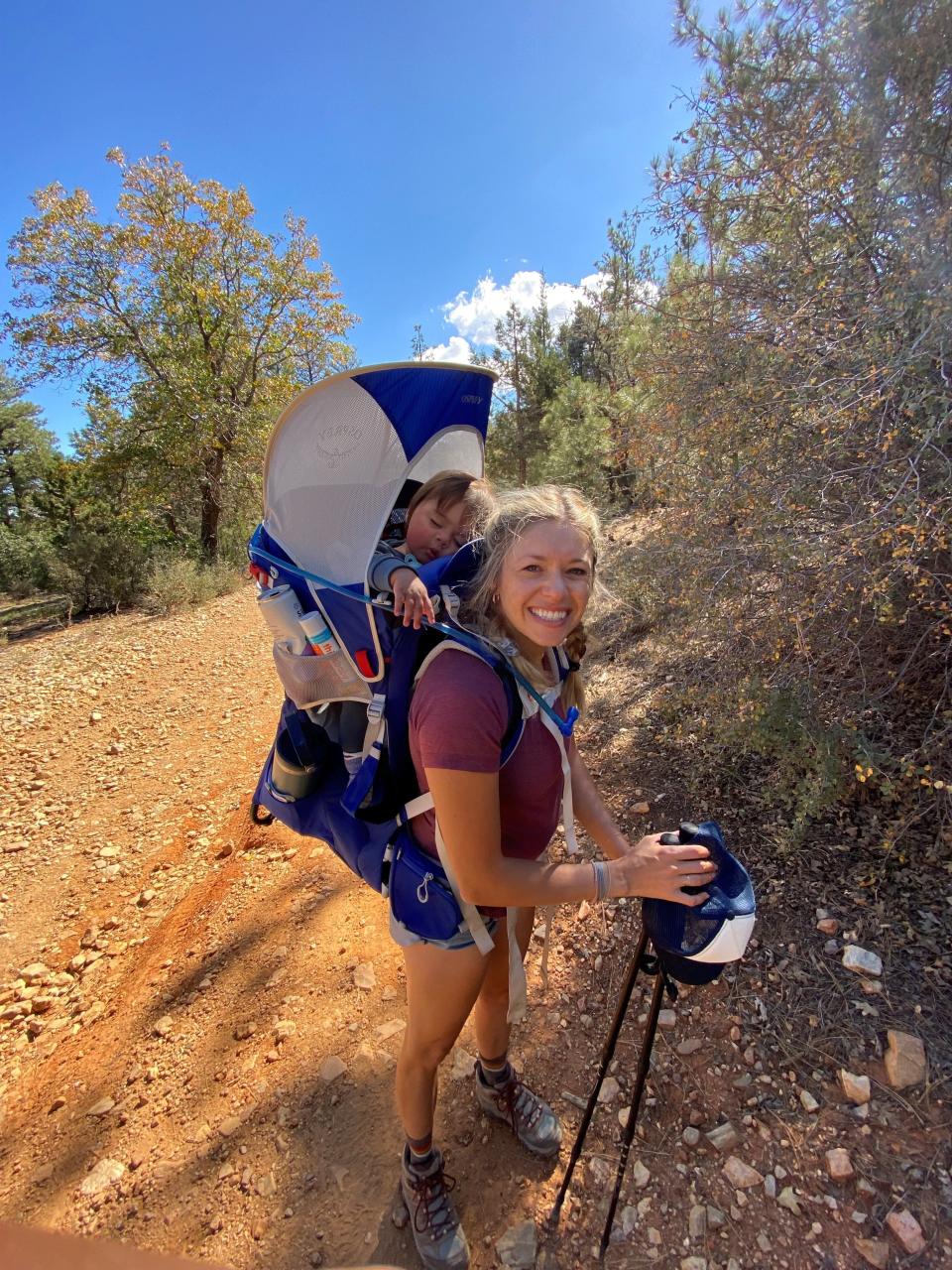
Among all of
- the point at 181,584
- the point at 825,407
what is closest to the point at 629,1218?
the point at 825,407

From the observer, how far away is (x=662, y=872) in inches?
43.8

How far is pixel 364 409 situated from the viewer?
4.57 ft

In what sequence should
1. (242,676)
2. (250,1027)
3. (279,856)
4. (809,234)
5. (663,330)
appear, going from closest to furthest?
(250,1027) < (809,234) < (279,856) < (663,330) < (242,676)

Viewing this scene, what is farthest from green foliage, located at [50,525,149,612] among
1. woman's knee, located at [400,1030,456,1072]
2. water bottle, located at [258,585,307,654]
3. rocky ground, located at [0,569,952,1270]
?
woman's knee, located at [400,1030,456,1072]

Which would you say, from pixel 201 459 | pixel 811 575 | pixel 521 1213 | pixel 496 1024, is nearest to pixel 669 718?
pixel 811 575

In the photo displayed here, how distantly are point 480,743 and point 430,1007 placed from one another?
71 centimetres

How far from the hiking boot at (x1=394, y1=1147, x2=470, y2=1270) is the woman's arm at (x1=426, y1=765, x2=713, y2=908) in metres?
1.02

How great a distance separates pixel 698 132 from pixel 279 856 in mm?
4483

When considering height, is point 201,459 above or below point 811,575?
above

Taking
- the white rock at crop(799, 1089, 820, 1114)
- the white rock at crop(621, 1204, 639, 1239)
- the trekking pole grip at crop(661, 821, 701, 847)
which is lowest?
the white rock at crop(621, 1204, 639, 1239)

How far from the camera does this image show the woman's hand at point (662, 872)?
1.10m

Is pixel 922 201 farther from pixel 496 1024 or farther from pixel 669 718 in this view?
pixel 496 1024

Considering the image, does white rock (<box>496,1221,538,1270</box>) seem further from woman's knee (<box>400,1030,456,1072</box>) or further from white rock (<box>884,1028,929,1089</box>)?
white rock (<box>884,1028,929,1089</box>)

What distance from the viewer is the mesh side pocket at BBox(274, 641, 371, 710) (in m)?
1.29
